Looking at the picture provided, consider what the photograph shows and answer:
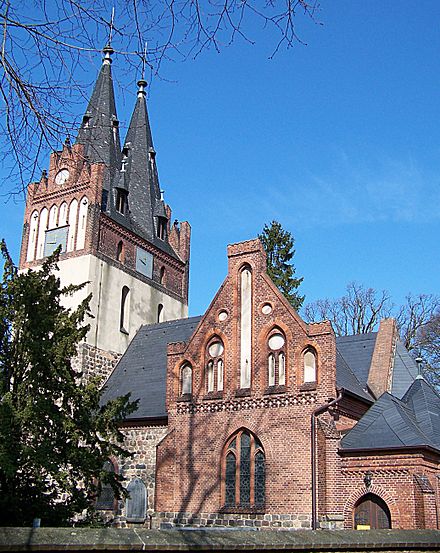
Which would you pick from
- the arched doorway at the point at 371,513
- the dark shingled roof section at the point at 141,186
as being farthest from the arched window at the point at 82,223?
the arched doorway at the point at 371,513

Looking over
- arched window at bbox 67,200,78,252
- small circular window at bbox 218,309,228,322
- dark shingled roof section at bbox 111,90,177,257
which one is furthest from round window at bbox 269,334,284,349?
dark shingled roof section at bbox 111,90,177,257

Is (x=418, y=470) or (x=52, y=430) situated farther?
(x=418, y=470)

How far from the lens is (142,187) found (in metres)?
35.1

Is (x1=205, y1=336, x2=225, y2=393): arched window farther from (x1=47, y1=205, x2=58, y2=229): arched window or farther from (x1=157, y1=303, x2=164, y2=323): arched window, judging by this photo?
(x1=47, y1=205, x2=58, y2=229): arched window

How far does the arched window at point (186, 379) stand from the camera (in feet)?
75.5

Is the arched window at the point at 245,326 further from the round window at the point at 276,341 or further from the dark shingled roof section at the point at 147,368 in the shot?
the dark shingled roof section at the point at 147,368

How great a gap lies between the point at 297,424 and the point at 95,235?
14.0m

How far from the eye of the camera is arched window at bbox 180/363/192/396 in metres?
23.0

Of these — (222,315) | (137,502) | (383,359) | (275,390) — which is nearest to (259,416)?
(275,390)

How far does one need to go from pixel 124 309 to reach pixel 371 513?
52.4 feet

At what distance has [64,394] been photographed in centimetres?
1593

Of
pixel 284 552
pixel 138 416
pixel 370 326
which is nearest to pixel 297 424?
pixel 138 416

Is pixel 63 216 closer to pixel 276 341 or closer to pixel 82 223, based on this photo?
pixel 82 223

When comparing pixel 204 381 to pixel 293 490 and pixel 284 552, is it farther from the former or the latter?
pixel 284 552
